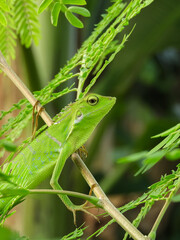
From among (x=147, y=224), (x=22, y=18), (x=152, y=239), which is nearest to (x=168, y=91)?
(x=147, y=224)

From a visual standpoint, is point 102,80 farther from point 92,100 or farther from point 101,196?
point 101,196

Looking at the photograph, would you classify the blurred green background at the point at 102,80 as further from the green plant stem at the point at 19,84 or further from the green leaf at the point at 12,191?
the green leaf at the point at 12,191

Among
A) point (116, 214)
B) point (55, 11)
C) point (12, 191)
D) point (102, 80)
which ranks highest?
point (55, 11)

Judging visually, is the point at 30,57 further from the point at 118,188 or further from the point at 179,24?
the point at 118,188

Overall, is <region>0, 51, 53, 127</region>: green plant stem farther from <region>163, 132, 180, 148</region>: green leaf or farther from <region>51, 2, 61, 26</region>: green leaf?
<region>163, 132, 180, 148</region>: green leaf

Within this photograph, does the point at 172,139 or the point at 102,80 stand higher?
the point at 172,139

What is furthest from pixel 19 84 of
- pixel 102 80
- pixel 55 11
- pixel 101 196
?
pixel 102 80
